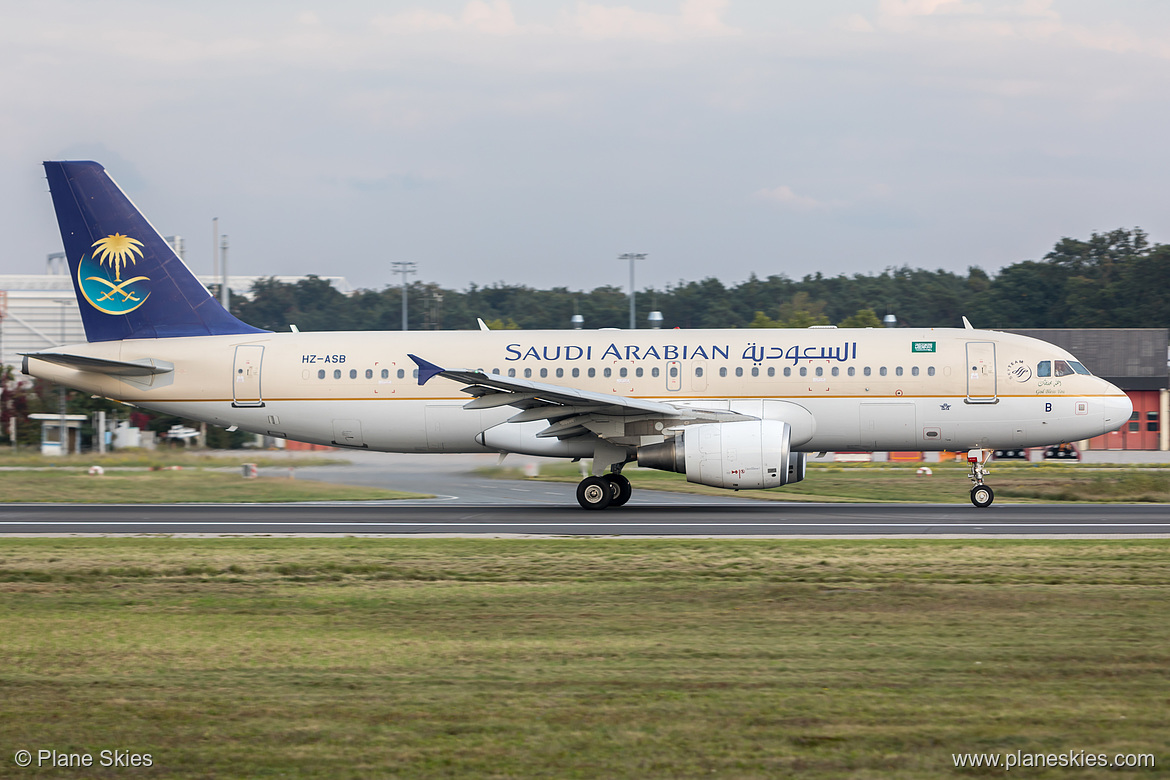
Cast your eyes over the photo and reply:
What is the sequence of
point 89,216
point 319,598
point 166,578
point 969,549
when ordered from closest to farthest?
point 319,598
point 166,578
point 969,549
point 89,216

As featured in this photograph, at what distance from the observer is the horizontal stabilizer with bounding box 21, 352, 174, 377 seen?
23.2 metres

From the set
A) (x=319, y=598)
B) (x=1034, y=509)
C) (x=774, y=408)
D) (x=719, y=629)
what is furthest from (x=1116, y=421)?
(x=319, y=598)

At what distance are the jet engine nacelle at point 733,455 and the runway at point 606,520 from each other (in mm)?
715

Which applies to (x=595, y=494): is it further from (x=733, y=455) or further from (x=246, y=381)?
(x=246, y=381)

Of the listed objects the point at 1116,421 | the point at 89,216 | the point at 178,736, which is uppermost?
the point at 89,216

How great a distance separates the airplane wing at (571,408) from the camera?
67.1 feet

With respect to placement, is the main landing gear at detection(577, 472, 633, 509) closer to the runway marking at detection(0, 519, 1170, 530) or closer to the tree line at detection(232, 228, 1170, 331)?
the runway marking at detection(0, 519, 1170, 530)

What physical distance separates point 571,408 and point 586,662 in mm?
12834

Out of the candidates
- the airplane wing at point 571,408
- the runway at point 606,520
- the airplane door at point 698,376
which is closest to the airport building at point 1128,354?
the runway at point 606,520

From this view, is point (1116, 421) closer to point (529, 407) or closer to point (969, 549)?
point (969, 549)

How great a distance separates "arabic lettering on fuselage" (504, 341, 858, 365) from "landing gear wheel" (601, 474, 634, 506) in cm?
257

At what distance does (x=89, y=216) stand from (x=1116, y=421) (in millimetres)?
22555

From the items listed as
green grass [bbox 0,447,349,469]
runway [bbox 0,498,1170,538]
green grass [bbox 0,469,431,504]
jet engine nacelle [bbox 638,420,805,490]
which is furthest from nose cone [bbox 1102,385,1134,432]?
green grass [bbox 0,447,349,469]

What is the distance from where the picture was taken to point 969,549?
14789 mm
